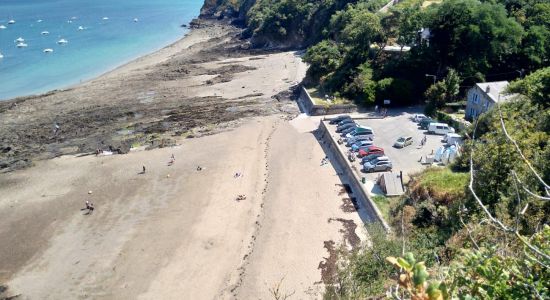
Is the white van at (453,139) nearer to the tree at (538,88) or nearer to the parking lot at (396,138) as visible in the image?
the parking lot at (396,138)

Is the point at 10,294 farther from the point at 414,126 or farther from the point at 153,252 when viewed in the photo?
the point at 414,126

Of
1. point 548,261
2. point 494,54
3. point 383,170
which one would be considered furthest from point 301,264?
point 494,54

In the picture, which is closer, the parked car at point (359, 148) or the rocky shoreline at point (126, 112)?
the parked car at point (359, 148)

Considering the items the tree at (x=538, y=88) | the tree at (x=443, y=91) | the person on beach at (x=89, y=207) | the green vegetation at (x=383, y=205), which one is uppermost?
the tree at (x=538, y=88)

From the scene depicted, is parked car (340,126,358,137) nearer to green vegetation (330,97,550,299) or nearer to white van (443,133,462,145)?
white van (443,133,462,145)

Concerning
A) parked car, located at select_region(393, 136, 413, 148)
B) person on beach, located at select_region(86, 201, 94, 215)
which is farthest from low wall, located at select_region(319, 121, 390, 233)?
person on beach, located at select_region(86, 201, 94, 215)

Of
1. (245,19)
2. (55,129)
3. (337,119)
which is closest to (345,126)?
(337,119)

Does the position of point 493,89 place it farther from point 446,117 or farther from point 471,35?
point 471,35

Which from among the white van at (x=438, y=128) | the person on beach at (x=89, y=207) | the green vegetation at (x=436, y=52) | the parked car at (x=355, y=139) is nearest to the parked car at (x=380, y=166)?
the parked car at (x=355, y=139)
